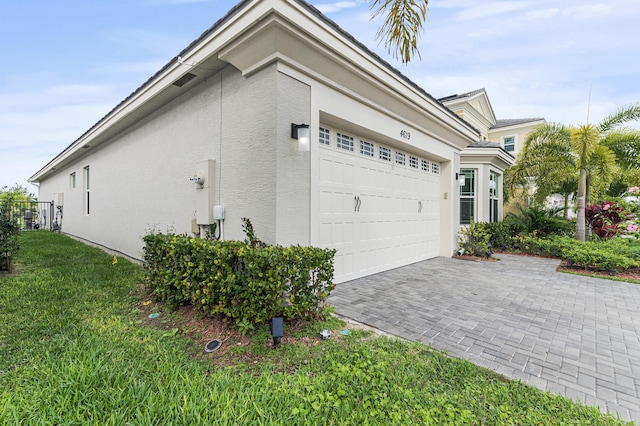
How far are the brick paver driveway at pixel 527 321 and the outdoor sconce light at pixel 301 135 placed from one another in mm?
2337

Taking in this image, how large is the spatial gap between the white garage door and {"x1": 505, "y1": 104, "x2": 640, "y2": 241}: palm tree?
4.73 meters

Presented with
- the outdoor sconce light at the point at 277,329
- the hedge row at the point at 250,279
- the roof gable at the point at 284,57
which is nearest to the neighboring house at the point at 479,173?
the roof gable at the point at 284,57

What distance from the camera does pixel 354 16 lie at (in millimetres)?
4453

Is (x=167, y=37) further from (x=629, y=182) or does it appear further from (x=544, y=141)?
(x=629, y=182)

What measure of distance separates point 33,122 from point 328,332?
1818 centimetres

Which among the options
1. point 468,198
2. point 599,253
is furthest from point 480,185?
point 599,253

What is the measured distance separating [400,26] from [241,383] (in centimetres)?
433

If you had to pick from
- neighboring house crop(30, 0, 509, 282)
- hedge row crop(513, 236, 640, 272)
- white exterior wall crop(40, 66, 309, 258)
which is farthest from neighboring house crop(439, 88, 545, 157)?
white exterior wall crop(40, 66, 309, 258)

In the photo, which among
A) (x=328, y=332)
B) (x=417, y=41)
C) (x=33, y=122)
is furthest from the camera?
(x=33, y=122)

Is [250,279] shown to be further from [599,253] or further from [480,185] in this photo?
[480,185]

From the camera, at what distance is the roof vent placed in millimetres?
4925

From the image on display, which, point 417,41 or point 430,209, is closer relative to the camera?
point 417,41

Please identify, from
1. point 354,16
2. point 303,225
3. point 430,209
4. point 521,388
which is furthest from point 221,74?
point 430,209

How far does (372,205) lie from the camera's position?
6004mm
